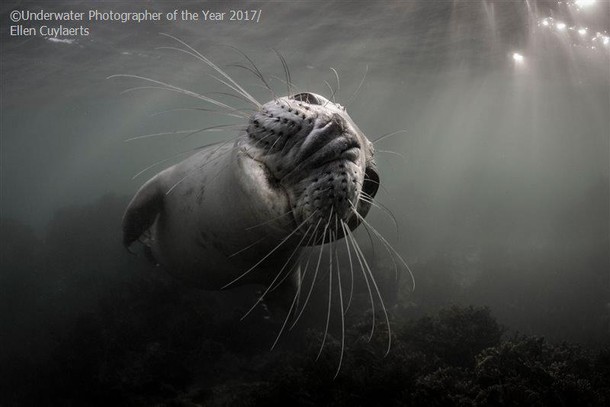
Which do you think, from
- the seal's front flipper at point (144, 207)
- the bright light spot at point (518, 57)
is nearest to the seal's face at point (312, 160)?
the seal's front flipper at point (144, 207)

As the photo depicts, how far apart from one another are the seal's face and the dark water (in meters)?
3.17

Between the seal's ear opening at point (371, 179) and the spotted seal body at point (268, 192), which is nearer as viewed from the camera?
the spotted seal body at point (268, 192)

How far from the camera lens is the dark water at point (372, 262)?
15.3 ft

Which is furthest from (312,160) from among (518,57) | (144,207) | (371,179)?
(518,57)

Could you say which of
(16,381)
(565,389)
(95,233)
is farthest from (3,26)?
(565,389)

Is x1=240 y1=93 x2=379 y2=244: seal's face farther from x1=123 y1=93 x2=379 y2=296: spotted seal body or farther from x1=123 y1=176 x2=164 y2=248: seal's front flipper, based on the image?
x1=123 y1=176 x2=164 y2=248: seal's front flipper

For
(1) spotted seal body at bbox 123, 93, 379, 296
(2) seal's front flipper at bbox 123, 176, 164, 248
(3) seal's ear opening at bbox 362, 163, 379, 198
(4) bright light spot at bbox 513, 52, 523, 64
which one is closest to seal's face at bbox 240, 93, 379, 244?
(1) spotted seal body at bbox 123, 93, 379, 296

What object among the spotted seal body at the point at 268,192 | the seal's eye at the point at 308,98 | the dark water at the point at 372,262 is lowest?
the dark water at the point at 372,262

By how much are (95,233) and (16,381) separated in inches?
229

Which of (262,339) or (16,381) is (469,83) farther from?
(16,381)

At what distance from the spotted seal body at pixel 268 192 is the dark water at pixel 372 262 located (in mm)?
1927

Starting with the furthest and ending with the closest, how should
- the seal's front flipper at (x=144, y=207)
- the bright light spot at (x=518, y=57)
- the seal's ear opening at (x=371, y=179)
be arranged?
the bright light spot at (x=518, y=57) < the seal's front flipper at (x=144, y=207) < the seal's ear opening at (x=371, y=179)

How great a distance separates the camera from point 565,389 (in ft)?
12.5

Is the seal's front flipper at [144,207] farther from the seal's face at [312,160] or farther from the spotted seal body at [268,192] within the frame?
the seal's face at [312,160]
